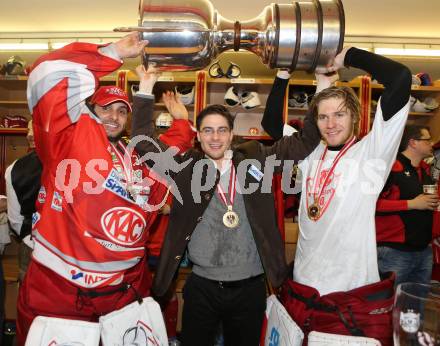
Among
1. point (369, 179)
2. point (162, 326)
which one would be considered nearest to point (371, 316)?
point (369, 179)

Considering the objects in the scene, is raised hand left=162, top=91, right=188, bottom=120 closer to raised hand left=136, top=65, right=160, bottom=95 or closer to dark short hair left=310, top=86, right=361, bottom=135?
raised hand left=136, top=65, right=160, bottom=95

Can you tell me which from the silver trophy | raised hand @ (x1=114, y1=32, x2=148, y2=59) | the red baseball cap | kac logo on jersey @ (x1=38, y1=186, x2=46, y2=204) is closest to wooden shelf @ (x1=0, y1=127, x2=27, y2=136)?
kac logo on jersey @ (x1=38, y1=186, x2=46, y2=204)

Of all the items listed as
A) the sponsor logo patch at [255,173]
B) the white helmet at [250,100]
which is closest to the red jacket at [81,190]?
the sponsor logo patch at [255,173]

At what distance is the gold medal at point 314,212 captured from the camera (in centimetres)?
156

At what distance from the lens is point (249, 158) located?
187cm

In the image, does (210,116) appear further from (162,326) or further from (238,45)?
(162,326)

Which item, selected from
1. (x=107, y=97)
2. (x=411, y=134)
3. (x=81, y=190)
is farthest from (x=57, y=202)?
(x=411, y=134)

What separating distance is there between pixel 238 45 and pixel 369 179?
0.74 meters

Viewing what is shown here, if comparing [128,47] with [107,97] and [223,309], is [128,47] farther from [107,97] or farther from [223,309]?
[223,309]

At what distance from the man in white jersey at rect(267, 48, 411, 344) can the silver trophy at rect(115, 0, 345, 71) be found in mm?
217

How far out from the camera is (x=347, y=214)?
1.49 meters

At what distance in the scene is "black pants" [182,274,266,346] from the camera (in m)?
1.77

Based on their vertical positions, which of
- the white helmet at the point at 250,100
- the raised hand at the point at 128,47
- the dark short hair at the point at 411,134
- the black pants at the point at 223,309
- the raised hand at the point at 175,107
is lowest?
the black pants at the point at 223,309

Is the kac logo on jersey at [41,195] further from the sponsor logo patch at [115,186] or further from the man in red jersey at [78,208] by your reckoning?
the sponsor logo patch at [115,186]
